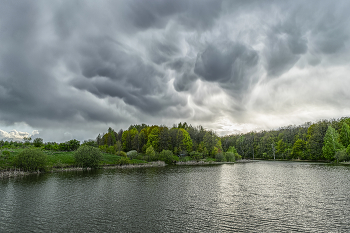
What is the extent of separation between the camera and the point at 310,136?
5364 inches

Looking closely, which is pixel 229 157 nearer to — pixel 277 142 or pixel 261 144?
pixel 277 142

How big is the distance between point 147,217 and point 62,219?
10332 mm

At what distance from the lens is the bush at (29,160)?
70625 mm

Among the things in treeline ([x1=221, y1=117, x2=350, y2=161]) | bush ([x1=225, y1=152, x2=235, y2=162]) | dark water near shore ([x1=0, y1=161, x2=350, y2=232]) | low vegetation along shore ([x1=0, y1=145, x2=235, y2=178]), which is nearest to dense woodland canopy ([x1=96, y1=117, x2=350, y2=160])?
treeline ([x1=221, y1=117, x2=350, y2=161])

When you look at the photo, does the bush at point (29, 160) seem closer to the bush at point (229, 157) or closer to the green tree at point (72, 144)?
the green tree at point (72, 144)

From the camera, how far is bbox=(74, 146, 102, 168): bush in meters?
88.1

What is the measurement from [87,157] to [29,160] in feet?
71.7

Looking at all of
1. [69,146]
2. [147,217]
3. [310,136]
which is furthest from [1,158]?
[310,136]

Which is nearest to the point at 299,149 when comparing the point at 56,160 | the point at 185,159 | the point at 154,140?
the point at 185,159

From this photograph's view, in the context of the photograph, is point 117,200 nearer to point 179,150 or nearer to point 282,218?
point 282,218

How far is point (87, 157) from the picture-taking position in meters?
88.6

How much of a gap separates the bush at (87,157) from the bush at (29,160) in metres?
15.6

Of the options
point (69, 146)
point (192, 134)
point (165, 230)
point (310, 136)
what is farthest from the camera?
point (192, 134)

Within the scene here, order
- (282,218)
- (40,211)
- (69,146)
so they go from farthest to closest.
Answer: (69,146), (40,211), (282,218)
